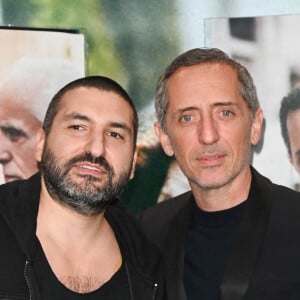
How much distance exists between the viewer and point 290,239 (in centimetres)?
166

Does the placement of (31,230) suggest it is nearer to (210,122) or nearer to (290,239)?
(210,122)

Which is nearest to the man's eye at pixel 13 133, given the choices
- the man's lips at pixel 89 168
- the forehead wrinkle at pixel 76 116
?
the forehead wrinkle at pixel 76 116

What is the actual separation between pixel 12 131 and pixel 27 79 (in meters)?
0.24

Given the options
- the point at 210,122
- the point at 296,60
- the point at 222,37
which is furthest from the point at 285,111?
the point at 210,122

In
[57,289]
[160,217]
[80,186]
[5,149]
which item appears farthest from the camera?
[5,149]

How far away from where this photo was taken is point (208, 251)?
5.73ft

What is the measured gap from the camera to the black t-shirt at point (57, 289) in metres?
1.59

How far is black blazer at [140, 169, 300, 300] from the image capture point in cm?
160

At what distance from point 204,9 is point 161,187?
815 millimetres

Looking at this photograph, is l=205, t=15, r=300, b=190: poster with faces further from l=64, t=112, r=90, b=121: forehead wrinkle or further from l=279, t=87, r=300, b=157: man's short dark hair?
l=64, t=112, r=90, b=121: forehead wrinkle

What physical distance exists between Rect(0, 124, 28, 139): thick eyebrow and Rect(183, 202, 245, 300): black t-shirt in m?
0.98

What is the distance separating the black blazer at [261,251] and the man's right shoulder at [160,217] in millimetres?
92

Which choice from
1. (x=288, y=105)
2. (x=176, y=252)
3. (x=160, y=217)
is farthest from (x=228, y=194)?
(x=288, y=105)

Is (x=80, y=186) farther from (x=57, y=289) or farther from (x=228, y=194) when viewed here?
(x=228, y=194)
